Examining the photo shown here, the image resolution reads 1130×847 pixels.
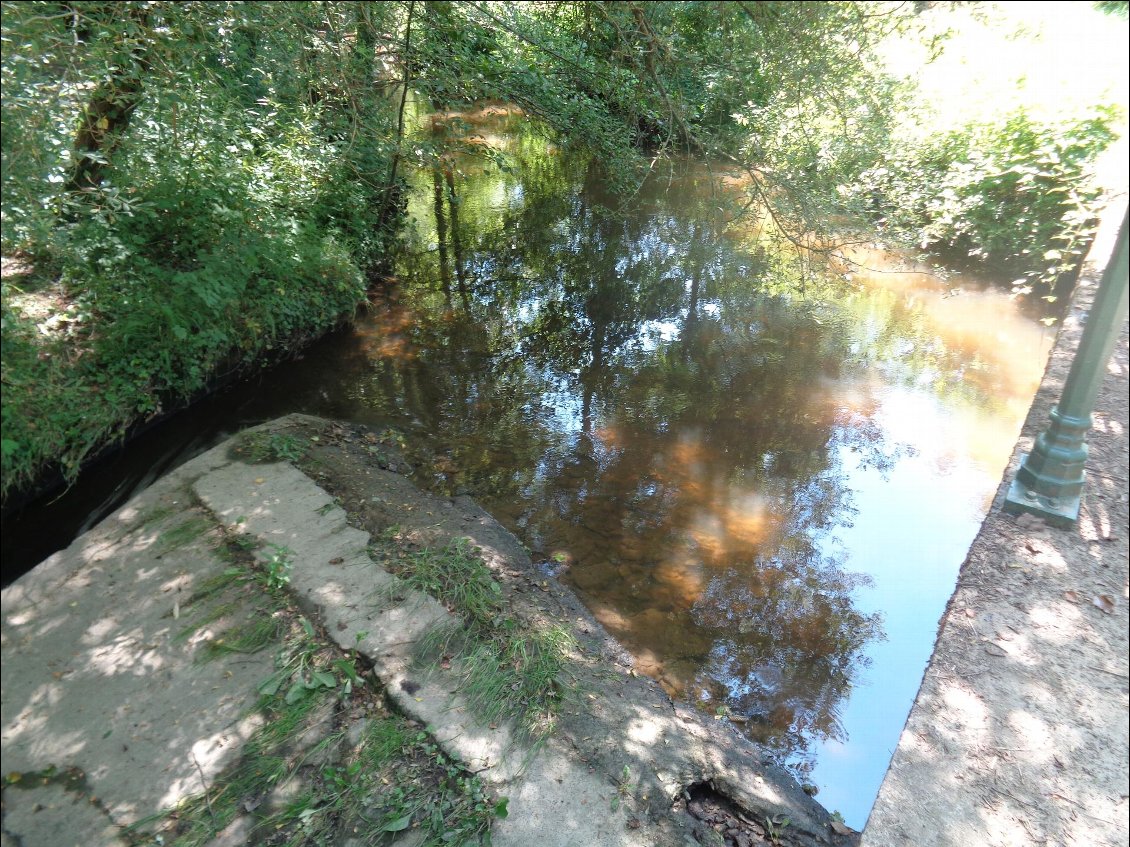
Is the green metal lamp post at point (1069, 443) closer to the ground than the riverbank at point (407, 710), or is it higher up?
higher up

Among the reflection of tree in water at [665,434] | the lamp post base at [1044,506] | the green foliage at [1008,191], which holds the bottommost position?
the reflection of tree in water at [665,434]

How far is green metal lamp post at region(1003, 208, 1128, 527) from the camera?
459 centimetres

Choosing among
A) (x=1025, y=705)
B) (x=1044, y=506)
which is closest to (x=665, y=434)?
(x=1044, y=506)

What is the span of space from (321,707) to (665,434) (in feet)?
13.6

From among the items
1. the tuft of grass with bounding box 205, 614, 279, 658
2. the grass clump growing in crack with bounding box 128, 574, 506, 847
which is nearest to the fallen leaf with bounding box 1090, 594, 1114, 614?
the grass clump growing in crack with bounding box 128, 574, 506, 847

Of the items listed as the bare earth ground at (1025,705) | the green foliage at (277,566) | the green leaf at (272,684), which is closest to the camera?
the bare earth ground at (1025,705)

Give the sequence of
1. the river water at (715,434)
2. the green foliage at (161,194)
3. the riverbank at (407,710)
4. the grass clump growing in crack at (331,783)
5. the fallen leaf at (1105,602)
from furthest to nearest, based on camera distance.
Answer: the river water at (715,434), the fallen leaf at (1105,602), the green foliage at (161,194), the riverbank at (407,710), the grass clump growing in crack at (331,783)

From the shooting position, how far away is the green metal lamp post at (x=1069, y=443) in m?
4.59

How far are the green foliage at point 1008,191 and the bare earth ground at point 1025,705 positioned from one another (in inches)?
190

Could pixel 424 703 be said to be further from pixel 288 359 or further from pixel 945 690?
pixel 288 359

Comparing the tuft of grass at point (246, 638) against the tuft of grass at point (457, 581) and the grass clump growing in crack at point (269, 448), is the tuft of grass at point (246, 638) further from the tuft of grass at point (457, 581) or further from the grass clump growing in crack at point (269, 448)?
the grass clump growing in crack at point (269, 448)

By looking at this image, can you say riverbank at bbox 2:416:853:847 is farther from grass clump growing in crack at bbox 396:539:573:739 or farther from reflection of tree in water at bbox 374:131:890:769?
reflection of tree in water at bbox 374:131:890:769

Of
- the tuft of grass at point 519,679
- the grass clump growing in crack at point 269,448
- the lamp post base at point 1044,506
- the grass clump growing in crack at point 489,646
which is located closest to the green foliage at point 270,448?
the grass clump growing in crack at point 269,448

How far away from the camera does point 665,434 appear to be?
679 cm
